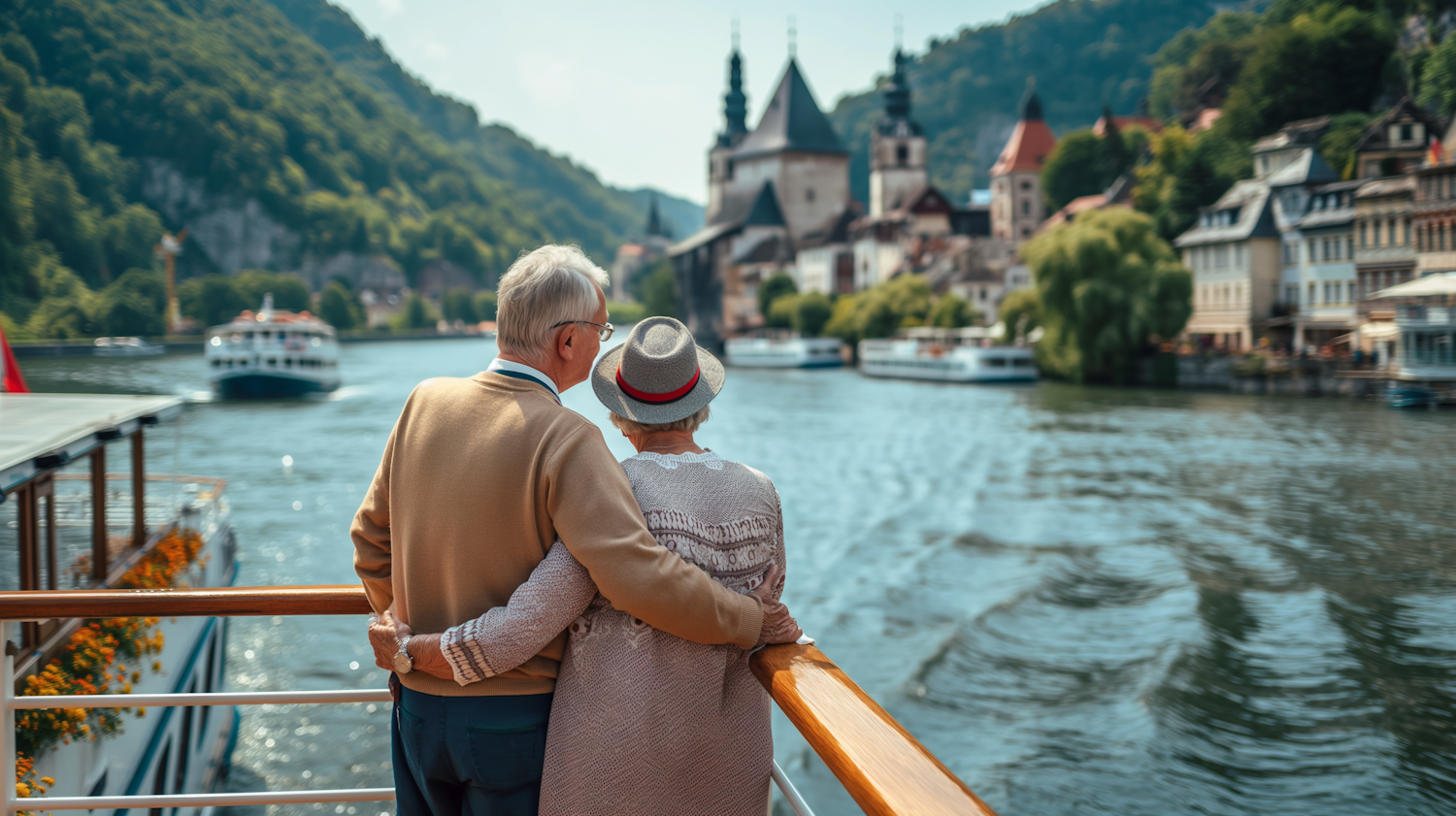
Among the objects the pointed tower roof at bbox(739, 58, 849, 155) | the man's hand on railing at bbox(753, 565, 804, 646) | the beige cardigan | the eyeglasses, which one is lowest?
the man's hand on railing at bbox(753, 565, 804, 646)

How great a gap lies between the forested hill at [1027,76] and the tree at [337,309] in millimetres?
60410

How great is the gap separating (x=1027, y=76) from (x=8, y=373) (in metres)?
143

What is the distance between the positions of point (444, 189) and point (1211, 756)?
426 feet

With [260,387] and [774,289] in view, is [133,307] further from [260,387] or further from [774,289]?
[260,387]

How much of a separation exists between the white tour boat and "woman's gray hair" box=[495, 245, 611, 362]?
39.6 meters

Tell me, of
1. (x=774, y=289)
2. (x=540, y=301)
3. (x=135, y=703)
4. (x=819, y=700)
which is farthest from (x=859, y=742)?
(x=774, y=289)

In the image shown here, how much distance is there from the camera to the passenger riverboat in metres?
4.15

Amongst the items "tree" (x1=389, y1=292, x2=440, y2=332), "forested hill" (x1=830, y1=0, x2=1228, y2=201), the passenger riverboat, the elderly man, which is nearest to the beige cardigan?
the elderly man

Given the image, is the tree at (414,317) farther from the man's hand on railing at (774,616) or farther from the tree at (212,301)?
the man's hand on railing at (774,616)

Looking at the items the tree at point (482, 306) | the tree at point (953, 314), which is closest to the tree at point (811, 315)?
the tree at point (953, 314)

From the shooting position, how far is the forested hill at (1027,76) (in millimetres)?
133750

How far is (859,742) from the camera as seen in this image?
1.45 m

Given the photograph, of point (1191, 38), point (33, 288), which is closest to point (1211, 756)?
point (33, 288)

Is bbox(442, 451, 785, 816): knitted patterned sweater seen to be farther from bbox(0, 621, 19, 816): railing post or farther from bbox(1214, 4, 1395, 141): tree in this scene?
bbox(1214, 4, 1395, 141): tree
